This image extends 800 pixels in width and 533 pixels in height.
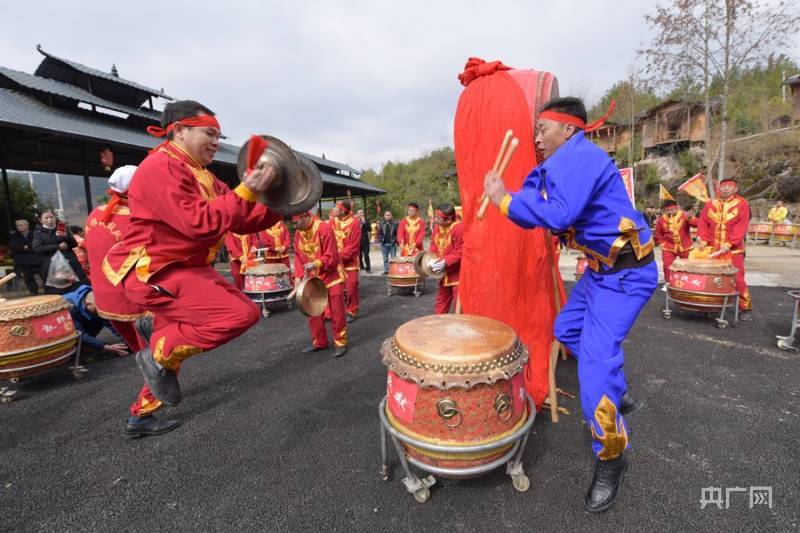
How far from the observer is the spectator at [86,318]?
433 centimetres

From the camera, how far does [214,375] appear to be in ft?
13.0

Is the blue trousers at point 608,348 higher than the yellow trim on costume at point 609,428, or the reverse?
the blue trousers at point 608,348

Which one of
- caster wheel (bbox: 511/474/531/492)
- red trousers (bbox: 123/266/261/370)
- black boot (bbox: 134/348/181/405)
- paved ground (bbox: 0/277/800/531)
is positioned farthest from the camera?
black boot (bbox: 134/348/181/405)

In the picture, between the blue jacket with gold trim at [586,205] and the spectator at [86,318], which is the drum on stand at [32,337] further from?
the blue jacket with gold trim at [586,205]

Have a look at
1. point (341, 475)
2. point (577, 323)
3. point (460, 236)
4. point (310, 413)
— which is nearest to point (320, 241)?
point (460, 236)

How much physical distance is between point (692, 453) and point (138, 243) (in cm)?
372

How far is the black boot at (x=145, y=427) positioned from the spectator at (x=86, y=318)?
2.22 m

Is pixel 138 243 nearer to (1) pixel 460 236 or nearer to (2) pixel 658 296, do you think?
(1) pixel 460 236

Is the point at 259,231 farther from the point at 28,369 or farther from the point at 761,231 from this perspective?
the point at 761,231

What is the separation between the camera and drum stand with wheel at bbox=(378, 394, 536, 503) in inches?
67.4

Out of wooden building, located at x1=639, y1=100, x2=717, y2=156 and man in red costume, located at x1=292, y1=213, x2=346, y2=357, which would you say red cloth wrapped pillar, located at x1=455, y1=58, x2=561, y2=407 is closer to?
man in red costume, located at x1=292, y1=213, x2=346, y2=357

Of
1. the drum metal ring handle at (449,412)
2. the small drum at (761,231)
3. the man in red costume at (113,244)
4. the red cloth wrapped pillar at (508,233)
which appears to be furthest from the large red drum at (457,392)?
the small drum at (761,231)

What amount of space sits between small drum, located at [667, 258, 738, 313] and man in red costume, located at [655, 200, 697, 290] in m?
1.80

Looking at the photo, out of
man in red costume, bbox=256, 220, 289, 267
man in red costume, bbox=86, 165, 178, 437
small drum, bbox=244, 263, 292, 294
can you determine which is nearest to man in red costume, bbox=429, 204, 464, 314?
man in red costume, bbox=86, 165, 178, 437
